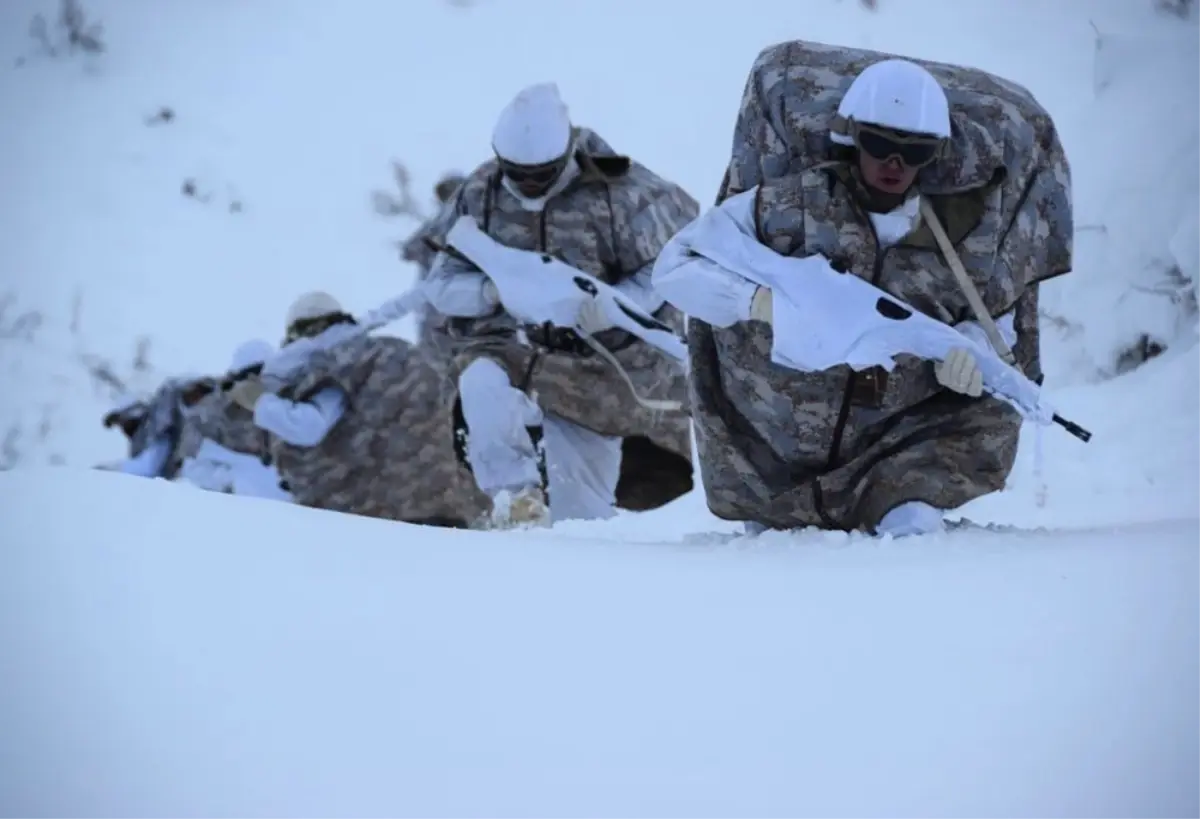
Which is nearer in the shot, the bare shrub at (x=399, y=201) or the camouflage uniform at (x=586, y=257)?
the camouflage uniform at (x=586, y=257)

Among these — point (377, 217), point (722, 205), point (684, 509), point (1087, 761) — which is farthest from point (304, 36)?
point (1087, 761)

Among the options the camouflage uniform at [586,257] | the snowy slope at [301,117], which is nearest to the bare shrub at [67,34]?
the snowy slope at [301,117]

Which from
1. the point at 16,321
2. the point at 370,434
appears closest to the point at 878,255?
the point at 370,434

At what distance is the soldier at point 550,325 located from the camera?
5.67 meters

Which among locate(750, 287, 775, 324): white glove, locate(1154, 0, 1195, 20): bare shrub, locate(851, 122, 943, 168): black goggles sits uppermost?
locate(1154, 0, 1195, 20): bare shrub

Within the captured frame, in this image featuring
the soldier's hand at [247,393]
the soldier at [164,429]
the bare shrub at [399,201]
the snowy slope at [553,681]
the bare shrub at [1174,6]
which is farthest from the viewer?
the bare shrub at [399,201]

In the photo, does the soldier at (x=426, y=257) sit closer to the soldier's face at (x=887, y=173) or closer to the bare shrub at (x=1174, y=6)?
the soldier's face at (x=887, y=173)

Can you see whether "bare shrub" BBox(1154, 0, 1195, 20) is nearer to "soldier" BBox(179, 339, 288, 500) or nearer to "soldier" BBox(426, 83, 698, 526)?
"soldier" BBox(426, 83, 698, 526)

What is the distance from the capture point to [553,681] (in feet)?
8.07

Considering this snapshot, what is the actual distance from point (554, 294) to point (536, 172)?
377 mm

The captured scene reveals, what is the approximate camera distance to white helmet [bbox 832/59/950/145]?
13.0ft

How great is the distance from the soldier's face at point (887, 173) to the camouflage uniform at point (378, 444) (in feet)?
11.1

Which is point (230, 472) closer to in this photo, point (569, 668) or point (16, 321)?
point (16, 321)

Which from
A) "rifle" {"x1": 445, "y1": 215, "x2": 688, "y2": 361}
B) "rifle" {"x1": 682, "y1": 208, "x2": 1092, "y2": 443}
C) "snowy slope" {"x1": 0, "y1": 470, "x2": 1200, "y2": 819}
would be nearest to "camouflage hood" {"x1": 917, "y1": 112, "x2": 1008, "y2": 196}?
"rifle" {"x1": 682, "y1": 208, "x2": 1092, "y2": 443}
